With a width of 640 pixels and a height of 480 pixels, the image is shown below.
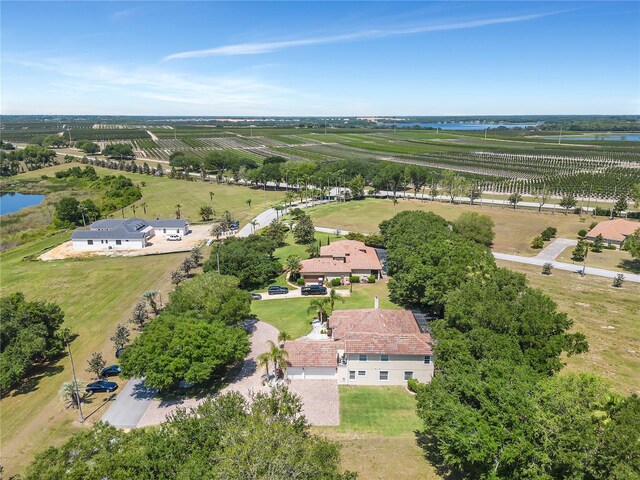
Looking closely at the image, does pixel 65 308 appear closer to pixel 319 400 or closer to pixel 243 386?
pixel 243 386

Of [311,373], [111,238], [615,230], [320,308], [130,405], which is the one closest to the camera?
[130,405]

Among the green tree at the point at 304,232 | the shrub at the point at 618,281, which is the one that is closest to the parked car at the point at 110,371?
the green tree at the point at 304,232

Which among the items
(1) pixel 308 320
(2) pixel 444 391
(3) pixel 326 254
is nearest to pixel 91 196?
(3) pixel 326 254

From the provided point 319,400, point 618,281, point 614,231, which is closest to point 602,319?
point 618,281

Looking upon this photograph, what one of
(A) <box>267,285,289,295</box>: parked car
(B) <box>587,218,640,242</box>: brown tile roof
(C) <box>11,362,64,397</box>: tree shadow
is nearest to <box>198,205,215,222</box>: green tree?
(A) <box>267,285,289,295</box>: parked car

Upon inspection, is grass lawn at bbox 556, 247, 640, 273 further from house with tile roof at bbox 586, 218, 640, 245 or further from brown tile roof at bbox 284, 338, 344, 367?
brown tile roof at bbox 284, 338, 344, 367

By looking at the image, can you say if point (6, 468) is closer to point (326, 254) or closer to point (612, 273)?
point (326, 254)
